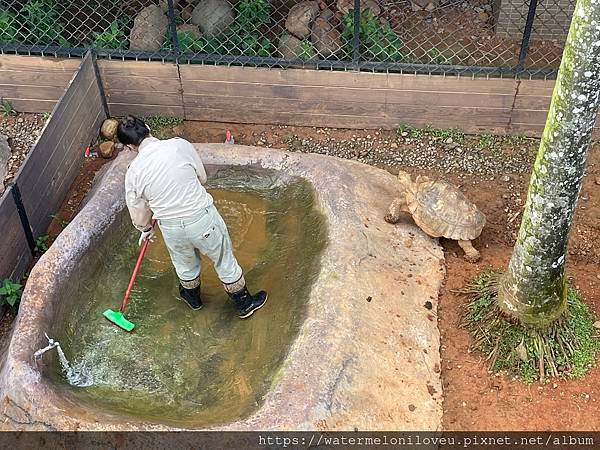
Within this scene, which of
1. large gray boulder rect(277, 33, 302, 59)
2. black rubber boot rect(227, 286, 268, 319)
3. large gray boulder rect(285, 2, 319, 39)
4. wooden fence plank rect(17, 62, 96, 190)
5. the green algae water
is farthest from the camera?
large gray boulder rect(285, 2, 319, 39)

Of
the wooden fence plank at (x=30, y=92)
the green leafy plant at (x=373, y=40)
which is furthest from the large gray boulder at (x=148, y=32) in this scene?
the green leafy plant at (x=373, y=40)

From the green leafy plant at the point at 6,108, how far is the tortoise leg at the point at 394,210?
178 inches

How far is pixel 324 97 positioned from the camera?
781 centimetres

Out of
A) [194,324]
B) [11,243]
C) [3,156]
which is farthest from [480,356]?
[3,156]

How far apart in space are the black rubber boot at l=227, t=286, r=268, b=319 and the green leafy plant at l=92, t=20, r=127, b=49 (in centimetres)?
367

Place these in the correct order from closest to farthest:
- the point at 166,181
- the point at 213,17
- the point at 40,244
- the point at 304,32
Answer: the point at 166,181, the point at 40,244, the point at 304,32, the point at 213,17

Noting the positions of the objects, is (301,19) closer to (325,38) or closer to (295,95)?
(325,38)

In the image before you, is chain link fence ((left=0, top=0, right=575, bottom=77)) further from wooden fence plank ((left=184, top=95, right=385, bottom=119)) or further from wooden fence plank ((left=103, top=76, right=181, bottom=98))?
wooden fence plank ((left=184, top=95, right=385, bottom=119))

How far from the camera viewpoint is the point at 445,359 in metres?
5.40

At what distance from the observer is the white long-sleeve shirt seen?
5035 mm

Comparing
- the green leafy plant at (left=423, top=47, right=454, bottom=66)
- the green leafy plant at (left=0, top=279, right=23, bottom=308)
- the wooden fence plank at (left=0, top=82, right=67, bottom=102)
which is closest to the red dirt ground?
the green leafy plant at (left=0, top=279, right=23, bottom=308)

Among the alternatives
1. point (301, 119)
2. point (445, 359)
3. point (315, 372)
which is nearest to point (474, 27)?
point (301, 119)

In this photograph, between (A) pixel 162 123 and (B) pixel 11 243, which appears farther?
(A) pixel 162 123

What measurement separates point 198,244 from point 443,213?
2014 mm
